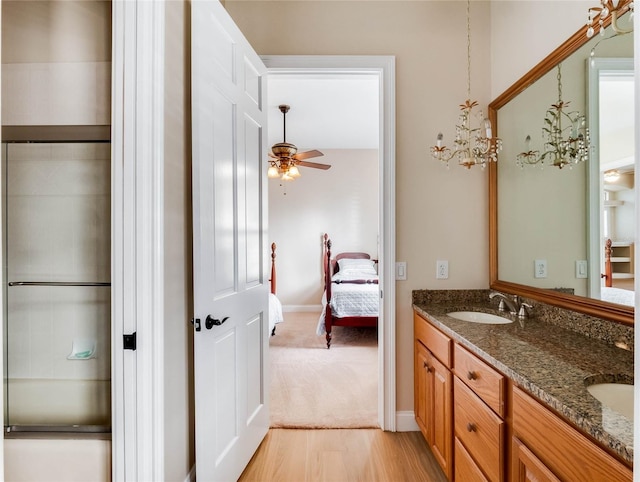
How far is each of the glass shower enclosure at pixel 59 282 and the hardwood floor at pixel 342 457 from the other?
97 cm

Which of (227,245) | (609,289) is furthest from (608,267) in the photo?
(227,245)

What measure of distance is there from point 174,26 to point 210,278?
112 cm

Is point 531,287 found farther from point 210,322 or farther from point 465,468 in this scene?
point 210,322

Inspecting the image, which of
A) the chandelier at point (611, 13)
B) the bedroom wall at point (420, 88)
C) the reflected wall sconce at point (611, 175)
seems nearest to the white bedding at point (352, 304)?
the bedroom wall at point (420, 88)

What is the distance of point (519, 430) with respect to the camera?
110 cm

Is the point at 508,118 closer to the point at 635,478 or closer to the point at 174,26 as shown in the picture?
the point at 174,26

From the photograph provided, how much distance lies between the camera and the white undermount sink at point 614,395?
982 mm

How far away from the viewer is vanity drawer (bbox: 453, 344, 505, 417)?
47.6 inches

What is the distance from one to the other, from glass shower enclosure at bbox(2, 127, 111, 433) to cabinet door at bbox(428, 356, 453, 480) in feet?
4.83

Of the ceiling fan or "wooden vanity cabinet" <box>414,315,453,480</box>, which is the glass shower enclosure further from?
the ceiling fan

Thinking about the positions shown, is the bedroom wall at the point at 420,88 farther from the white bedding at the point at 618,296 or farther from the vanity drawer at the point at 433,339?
the white bedding at the point at 618,296

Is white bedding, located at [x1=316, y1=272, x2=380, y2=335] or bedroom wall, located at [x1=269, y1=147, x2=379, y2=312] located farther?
bedroom wall, located at [x1=269, y1=147, x2=379, y2=312]

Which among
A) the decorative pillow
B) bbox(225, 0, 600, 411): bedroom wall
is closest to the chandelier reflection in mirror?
bbox(225, 0, 600, 411): bedroom wall

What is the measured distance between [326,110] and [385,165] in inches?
92.6
